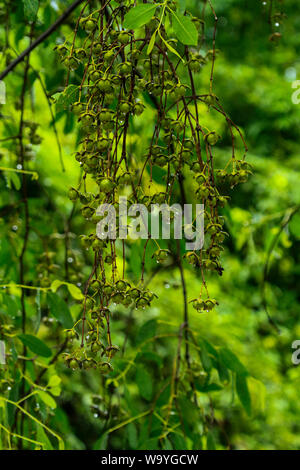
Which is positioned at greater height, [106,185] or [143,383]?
[106,185]

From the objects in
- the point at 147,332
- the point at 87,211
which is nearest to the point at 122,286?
the point at 87,211

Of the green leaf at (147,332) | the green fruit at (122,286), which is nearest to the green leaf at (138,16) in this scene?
the green fruit at (122,286)

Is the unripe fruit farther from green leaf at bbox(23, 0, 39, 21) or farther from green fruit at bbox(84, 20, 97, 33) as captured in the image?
green leaf at bbox(23, 0, 39, 21)

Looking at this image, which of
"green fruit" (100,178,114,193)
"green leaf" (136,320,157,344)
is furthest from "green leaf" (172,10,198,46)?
"green leaf" (136,320,157,344)

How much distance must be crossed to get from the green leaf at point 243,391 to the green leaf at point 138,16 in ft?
2.62

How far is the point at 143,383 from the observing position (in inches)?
48.6

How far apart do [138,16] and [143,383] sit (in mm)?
787

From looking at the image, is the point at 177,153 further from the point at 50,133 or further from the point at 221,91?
the point at 221,91

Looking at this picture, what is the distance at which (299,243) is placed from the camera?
442 cm

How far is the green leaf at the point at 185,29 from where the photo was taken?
2.33 feet

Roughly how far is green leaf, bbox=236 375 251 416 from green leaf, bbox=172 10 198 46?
29.8 inches

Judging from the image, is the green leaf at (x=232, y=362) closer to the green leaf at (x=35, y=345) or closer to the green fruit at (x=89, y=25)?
the green leaf at (x=35, y=345)
